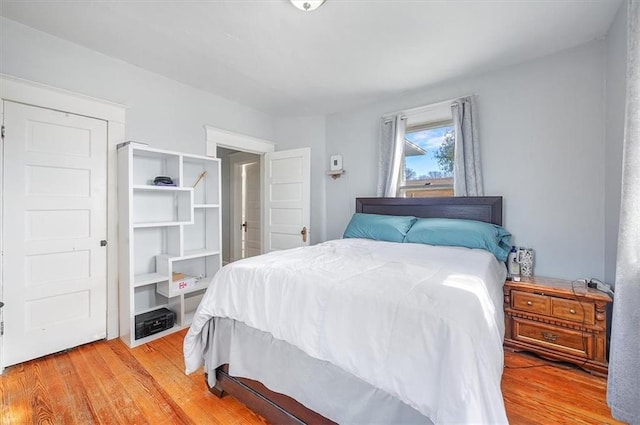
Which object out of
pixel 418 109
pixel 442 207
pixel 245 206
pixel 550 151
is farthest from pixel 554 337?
pixel 245 206

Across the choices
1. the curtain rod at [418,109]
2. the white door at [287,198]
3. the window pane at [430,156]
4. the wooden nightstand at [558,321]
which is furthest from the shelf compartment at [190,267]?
the wooden nightstand at [558,321]

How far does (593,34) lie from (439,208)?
1.83 m

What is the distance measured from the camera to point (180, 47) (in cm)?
243

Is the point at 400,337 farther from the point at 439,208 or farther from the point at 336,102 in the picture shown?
the point at 336,102

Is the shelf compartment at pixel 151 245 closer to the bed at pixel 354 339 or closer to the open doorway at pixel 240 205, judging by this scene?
the bed at pixel 354 339

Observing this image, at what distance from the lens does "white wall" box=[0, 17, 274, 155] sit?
2170mm

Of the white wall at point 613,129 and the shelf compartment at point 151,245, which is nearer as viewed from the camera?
the white wall at point 613,129

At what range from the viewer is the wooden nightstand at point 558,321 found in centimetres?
201

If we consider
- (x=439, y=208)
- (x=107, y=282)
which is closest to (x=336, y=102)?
(x=439, y=208)

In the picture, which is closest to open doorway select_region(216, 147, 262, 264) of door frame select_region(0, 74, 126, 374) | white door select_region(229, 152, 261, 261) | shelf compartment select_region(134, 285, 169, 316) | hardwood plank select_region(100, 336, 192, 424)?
white door select_region(229, 152, 261, 261)

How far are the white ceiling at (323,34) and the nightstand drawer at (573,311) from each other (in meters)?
2.11

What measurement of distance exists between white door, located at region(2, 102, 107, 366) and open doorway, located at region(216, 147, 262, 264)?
105 inches

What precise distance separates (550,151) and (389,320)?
2.49m

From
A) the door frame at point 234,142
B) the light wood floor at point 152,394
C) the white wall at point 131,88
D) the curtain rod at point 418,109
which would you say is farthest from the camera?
the door frame at point 234,142
